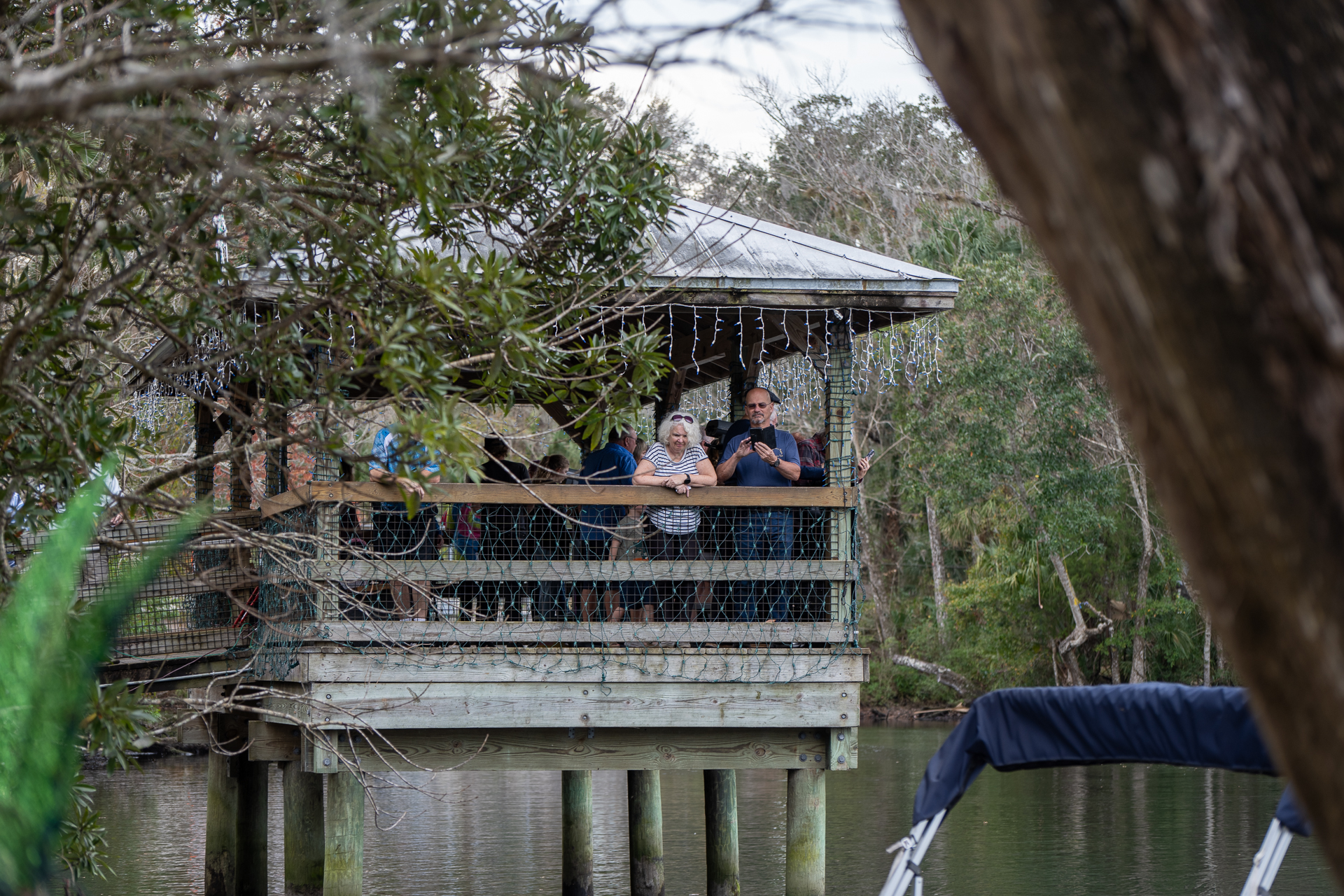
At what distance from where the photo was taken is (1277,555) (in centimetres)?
159

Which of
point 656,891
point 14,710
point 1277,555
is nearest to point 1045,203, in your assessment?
point 1277,555

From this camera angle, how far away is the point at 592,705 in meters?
8.06

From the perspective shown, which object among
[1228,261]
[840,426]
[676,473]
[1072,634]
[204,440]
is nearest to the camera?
[1228,261]

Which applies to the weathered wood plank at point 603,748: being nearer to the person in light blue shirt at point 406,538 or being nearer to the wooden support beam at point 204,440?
the person in light blue shirt at point 406,538

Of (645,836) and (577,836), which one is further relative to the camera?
(577,836)

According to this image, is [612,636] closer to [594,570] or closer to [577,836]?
[594,570]

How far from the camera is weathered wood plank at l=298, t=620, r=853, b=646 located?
307 inches

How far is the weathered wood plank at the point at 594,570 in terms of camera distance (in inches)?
307

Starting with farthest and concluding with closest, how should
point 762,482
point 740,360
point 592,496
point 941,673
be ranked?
point 941,673 < point 740,360 < point 762,482 < point 592,496

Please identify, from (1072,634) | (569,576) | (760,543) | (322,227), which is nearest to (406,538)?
(569,576)

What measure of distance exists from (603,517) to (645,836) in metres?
4.38

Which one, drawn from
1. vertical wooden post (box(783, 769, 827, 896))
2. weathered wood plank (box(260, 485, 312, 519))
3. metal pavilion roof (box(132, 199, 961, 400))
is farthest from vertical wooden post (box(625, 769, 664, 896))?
weathered wood plank (box(260, 485, 312, 519))

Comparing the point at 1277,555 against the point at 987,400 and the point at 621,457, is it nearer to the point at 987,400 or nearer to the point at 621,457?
the point at 621,457

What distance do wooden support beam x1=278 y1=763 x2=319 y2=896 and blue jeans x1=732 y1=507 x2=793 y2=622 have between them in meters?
3.65
